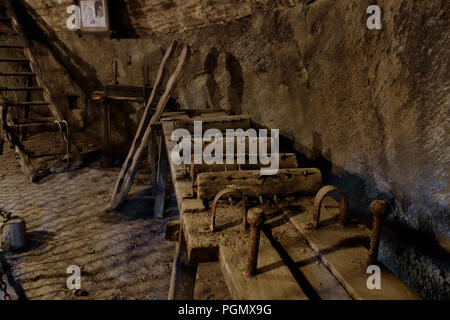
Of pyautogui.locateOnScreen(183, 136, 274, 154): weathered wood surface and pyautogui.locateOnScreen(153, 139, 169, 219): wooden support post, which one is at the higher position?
pyautogui.locateOnScreen(183, 136, 274, 154): weathered wood surface

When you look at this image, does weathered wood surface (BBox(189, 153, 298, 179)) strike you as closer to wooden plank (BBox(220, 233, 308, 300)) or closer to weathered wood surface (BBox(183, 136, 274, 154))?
weathered wood surface (BBox(183, 136, 274, 154))

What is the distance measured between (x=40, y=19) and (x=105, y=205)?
5.35 meters

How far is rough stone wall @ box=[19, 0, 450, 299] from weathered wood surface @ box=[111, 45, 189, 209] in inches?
46.4

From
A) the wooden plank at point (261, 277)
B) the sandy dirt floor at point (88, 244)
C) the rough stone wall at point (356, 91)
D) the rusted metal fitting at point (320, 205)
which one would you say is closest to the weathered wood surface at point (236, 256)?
the wooden plank at point (261, 277)

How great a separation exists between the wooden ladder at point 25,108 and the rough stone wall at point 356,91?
121 inches

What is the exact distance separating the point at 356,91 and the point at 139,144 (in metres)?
4.07

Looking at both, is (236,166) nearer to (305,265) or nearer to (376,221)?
(305,265)

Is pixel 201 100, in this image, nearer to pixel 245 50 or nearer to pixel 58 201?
pixel 245 50

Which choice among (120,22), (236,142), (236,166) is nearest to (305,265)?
(236,166)

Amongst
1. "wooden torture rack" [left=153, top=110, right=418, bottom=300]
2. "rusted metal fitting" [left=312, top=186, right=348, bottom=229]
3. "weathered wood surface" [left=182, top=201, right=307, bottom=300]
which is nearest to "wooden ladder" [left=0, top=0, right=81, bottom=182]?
"wooden torture rack" [left=153, top=110, right=418, bottom=300]

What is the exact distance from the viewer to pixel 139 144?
617cm

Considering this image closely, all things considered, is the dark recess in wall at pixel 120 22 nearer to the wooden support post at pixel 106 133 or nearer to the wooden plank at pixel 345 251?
the wooden support post at pixel 106 133

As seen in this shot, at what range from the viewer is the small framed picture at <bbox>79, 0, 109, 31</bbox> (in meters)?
7.43

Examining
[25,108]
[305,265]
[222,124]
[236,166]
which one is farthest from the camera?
[25,108]
